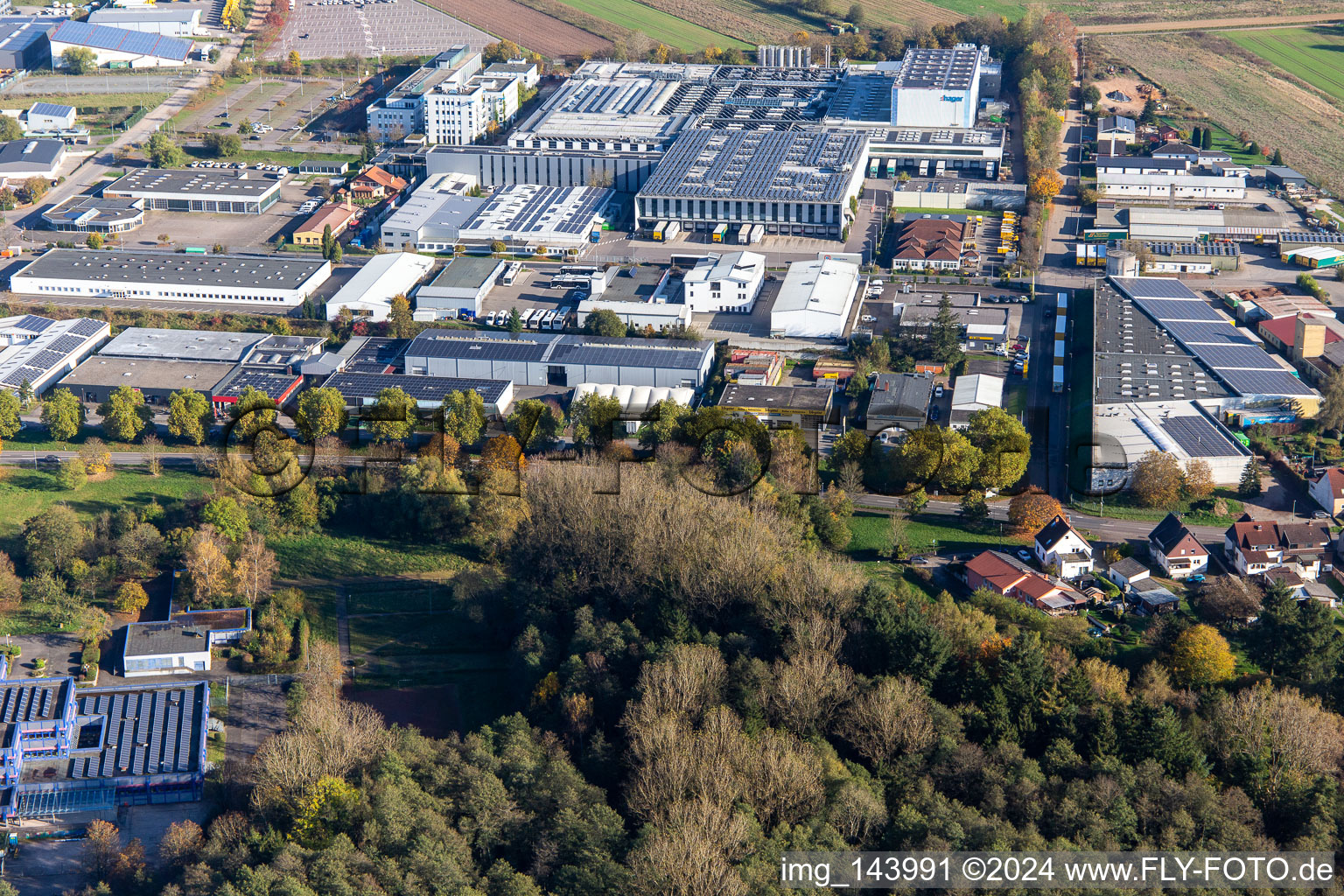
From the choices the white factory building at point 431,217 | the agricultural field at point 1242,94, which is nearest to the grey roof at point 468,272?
the white factory building at point 431,217

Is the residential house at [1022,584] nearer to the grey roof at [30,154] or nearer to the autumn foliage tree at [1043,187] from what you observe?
the autumn foliage tree at [1043,187]

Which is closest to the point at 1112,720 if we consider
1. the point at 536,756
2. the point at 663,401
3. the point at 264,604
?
the point at 536,756

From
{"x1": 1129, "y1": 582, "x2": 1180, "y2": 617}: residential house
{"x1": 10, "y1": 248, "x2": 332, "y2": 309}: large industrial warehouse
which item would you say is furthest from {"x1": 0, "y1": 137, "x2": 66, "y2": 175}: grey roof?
{"x1": 1129, "y1": 582, "x2": 1180, "y2": 617}: residential house

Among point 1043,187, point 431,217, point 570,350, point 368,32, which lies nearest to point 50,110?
point 368,32

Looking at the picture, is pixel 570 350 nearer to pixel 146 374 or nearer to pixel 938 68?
pixel 146 374

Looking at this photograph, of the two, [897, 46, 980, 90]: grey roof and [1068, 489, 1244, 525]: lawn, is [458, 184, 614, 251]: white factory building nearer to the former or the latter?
[897, 46, 980, 90]: grey roof
